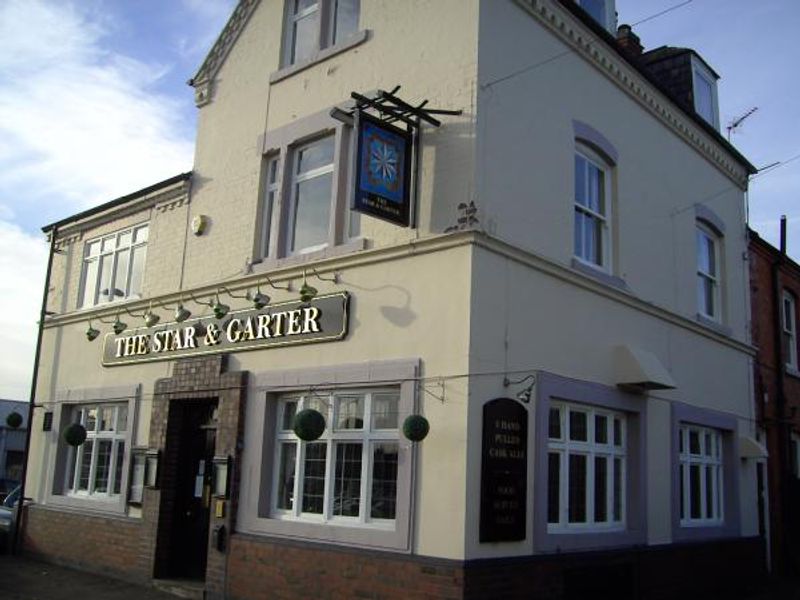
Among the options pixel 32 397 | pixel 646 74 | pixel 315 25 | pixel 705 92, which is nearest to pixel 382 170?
pixel 315 25

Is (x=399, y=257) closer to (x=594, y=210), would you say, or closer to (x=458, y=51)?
(x=458, y=51)

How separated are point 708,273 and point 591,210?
13.9 ft

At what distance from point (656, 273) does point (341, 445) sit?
18.8 ft

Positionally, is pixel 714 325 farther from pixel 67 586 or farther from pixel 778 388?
pixel 67 586

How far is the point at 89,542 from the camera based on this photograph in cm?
1331

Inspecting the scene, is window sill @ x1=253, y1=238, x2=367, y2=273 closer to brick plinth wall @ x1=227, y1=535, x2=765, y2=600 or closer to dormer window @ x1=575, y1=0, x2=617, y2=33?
brick plinth wall @ x1=227, y1=535, x2=765, y2=600

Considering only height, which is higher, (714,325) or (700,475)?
(714,325)

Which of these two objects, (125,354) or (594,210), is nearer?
(594,210)

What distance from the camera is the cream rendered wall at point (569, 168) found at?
9.64 meters

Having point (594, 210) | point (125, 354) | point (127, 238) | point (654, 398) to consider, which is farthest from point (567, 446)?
point (127, 238)

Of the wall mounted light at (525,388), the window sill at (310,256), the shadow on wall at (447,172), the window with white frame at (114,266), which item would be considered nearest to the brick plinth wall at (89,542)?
the window with white frame at (114,266)

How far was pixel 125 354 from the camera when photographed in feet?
45.0

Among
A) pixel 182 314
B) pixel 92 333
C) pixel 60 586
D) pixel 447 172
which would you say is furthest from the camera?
pixel 92 333

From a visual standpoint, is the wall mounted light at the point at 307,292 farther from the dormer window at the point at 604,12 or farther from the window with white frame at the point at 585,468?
the dormer window at the point at 604,12
